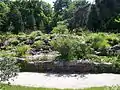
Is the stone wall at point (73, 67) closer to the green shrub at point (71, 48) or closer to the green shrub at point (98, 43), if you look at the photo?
the green shrub at point (71, 48)

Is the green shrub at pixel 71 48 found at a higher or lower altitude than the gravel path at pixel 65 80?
higher

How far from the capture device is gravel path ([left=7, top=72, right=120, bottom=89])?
11766 mm

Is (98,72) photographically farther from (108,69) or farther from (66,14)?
(66,14)

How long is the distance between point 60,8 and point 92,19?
127 ft

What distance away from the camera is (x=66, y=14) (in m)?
65.8

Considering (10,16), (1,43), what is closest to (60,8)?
(10,16)

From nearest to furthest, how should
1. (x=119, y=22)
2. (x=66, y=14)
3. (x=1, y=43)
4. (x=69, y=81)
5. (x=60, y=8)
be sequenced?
(x=69, y=81)
(x=1, y=43)
(x=119, y=22)
(x=66, y=14)
(x=60, y=8)

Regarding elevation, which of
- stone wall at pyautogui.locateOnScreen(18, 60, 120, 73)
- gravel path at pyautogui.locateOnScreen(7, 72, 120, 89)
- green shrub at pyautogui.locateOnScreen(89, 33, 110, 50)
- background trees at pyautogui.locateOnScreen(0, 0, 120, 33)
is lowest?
gravel path at pyautogui.locateOnScreen(7, 72, 120, 89)

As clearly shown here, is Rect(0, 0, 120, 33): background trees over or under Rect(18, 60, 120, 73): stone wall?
over

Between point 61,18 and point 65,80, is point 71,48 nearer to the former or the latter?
point 65,80

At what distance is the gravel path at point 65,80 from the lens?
11766 millimetres

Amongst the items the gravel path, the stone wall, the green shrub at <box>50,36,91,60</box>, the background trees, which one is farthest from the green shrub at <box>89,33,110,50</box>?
the background trees

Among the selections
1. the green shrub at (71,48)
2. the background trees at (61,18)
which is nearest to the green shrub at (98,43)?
the green shrub at (71,48)

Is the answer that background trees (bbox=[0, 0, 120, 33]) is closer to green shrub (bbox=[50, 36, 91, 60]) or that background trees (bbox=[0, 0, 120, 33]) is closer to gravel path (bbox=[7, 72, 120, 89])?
green shrub (bbox=[50, 36, 91, 60])
